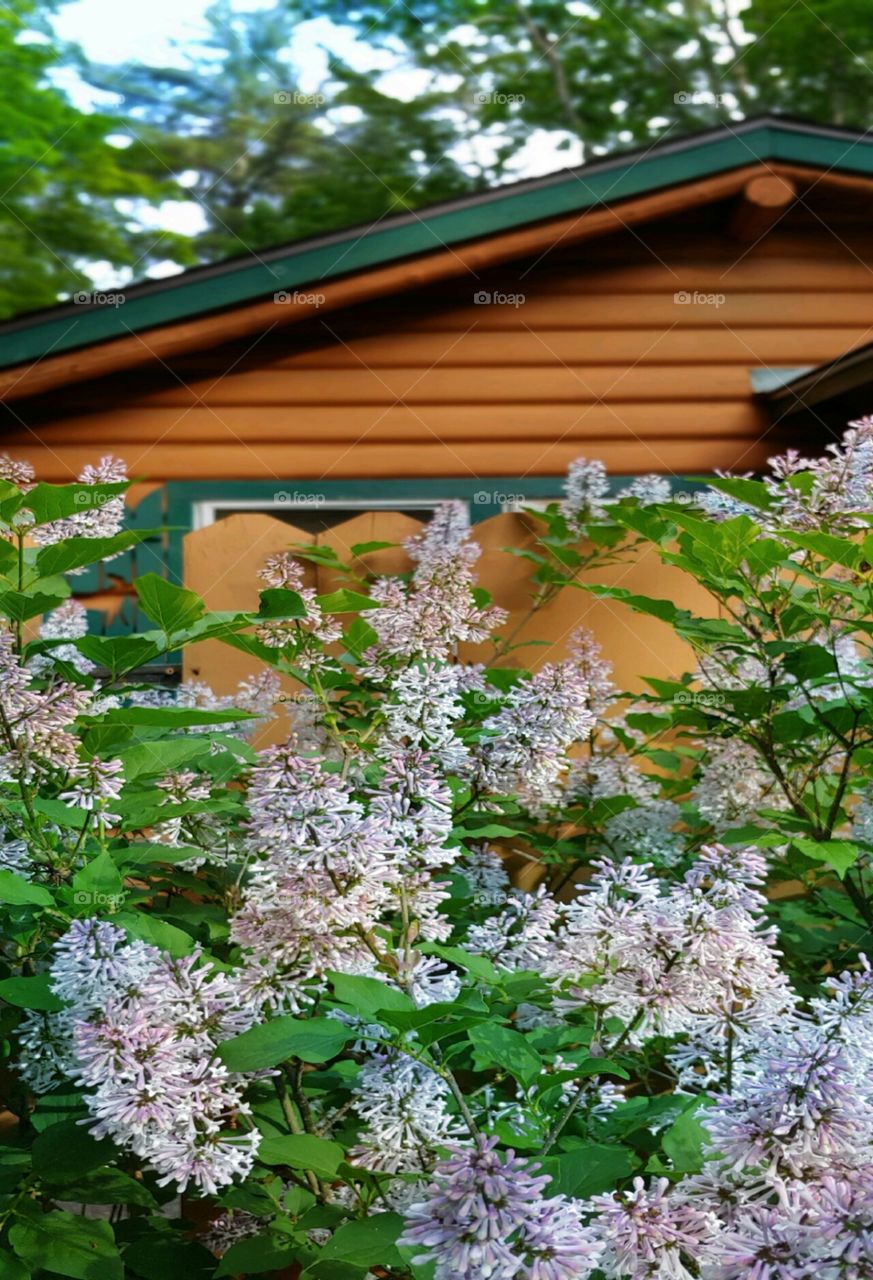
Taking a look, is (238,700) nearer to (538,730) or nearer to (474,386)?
(538,730)

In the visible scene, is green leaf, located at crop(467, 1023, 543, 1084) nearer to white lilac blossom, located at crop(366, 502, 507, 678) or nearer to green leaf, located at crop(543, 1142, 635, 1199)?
green leaf, located at crop(543, 1142, 635, 1199)

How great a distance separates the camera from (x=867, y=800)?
2955 millimetres

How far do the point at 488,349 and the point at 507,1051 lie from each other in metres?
4.17

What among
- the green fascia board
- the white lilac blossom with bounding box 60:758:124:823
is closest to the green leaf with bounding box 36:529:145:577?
the white lilac blossom with bounding box 60:758:124:823

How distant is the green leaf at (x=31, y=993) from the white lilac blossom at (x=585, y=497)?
9.96ft

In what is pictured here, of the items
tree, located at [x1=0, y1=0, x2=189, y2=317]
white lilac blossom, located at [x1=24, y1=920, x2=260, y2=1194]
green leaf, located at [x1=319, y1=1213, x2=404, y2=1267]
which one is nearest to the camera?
white lilac blossom, located at [x1=24, y1=920, x2=260, y2=1194]

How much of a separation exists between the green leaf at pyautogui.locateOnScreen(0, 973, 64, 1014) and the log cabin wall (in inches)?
148

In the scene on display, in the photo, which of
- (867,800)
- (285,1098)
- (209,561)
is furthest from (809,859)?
(209,561)

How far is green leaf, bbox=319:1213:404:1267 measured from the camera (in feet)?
5.23

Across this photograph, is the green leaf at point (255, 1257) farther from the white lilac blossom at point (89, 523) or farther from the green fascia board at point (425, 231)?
the green fascia board at point (425, 231)

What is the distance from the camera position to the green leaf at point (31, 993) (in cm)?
176

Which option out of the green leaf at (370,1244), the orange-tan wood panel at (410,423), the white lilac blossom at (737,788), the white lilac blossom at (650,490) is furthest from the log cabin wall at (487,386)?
the green leaf at (370,1244)

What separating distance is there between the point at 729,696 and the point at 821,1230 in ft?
5.86

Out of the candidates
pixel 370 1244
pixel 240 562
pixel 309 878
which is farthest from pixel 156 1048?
pixel 240 562
